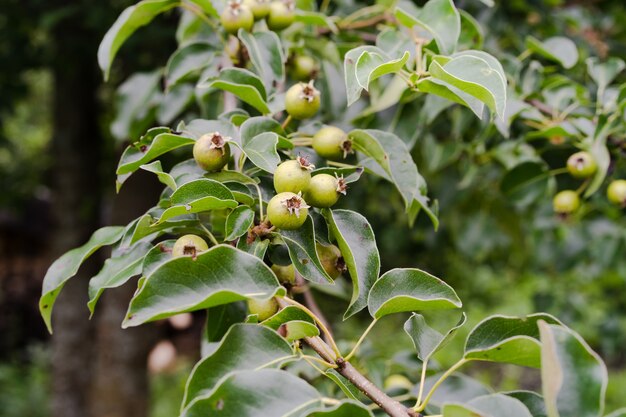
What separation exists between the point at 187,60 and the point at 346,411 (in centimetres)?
74

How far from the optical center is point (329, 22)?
1097 millimetres

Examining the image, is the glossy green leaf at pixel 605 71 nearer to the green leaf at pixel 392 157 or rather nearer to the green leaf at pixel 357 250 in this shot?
the green leaf at pixel 392 157

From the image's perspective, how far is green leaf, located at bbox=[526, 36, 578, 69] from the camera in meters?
1.13

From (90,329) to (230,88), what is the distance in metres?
2.62

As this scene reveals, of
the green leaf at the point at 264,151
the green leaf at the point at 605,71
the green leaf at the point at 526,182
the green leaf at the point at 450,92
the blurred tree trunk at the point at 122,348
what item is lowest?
the blurred tree trunk at the point at 122,348

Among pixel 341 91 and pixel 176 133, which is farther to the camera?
pixel 341 91

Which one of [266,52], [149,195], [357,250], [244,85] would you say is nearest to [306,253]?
[357,250]

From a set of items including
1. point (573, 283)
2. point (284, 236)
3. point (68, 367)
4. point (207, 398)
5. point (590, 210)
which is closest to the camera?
point (207, 398)

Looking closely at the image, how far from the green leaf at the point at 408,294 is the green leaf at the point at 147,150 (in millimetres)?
291

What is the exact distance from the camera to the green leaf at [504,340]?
22.4 inches

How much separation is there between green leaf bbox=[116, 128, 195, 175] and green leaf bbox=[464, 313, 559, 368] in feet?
1.31

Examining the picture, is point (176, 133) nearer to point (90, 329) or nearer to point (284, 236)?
point (284, 236)

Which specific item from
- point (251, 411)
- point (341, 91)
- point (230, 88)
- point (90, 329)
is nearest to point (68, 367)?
→ point (90, 329)

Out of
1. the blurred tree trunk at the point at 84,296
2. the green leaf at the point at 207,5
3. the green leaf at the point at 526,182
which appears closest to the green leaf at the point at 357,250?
the green leaf at the point at 207,5
